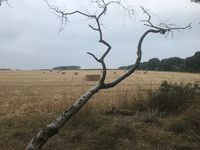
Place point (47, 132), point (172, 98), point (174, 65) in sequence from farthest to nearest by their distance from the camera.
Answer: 1. point (174, 65)
2. point (172, 98)
3. point (47, 132)

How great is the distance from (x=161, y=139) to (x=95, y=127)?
62.9 inches

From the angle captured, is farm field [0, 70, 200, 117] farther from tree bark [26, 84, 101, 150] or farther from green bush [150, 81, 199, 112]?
tree bark [26, 84, 101, 150]

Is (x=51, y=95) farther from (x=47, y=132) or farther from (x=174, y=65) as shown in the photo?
(x=174, y=65)

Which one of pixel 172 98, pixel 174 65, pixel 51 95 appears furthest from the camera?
pixel 174 65

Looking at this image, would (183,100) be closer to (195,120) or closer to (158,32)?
(195,120)

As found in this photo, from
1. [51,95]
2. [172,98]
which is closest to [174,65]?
[51,95]

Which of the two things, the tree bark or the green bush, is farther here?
the green bush

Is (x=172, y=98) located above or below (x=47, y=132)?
above

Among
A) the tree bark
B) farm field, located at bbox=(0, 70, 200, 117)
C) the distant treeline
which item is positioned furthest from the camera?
the distant treeline

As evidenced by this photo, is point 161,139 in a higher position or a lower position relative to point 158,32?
lower

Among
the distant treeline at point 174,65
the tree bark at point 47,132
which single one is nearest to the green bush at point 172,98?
the tree bark at point 47,132

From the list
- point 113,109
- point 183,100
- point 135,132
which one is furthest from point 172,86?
point 135,132

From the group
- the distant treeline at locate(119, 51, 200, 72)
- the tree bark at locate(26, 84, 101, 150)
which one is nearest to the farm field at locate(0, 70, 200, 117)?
the tree bark at locate(26, 84, 101, 150)

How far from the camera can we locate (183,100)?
13.3 m
